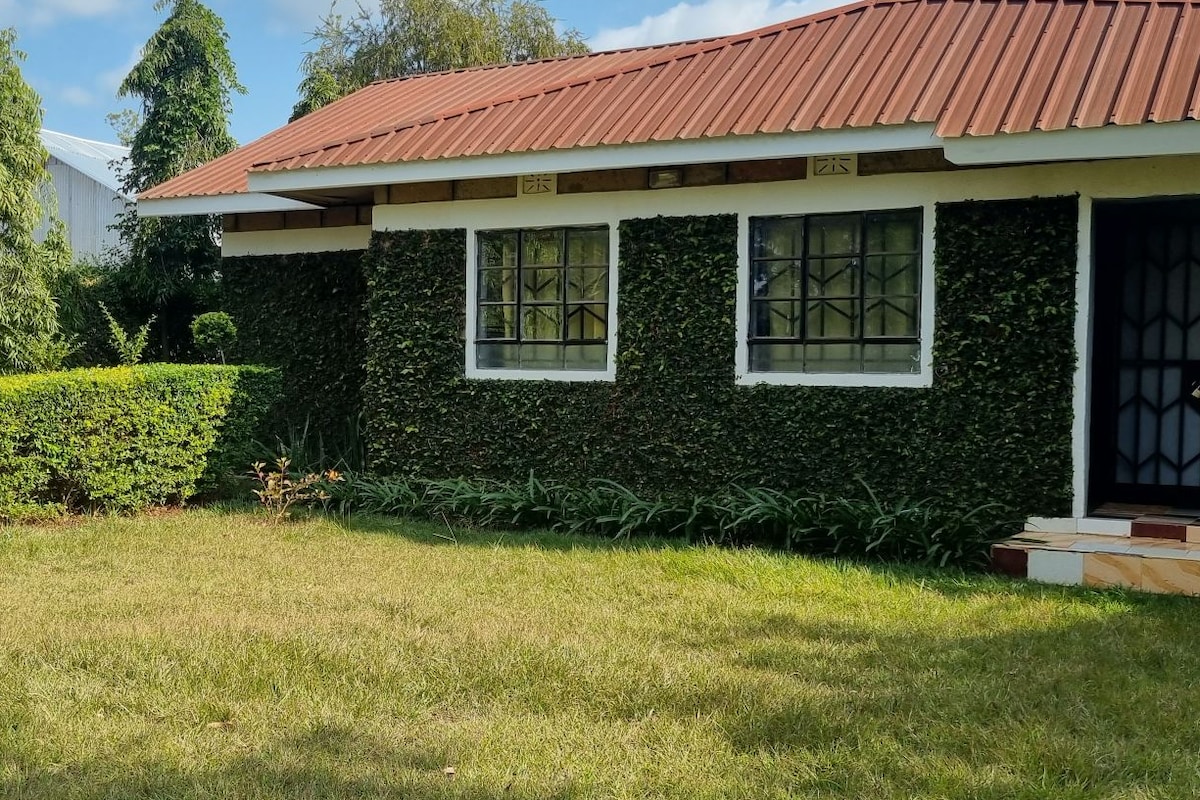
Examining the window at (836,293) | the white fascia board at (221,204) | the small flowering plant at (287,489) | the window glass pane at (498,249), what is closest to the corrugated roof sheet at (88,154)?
the white fascia board at (221,204)

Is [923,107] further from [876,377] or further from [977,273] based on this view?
[876,377]

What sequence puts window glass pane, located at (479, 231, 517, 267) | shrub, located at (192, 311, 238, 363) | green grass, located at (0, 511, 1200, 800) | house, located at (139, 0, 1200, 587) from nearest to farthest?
green grass, located at (0, 511, 1200, 800)
house, located at (139, 0, 1200, 587)
window glass pane, located at (479, 231, 517, 267)
shrub, located at (192, 311, 238, 363)

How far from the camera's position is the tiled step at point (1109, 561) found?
6949 millimetres

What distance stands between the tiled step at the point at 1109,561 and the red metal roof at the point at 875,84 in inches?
111

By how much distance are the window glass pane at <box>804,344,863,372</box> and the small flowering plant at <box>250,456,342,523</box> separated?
14.0ft

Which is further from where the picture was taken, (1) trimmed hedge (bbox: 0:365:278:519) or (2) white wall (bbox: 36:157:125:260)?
(2) white wall (bbox: 36:157:125:260)

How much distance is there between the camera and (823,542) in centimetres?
840

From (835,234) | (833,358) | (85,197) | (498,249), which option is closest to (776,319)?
(833,358)

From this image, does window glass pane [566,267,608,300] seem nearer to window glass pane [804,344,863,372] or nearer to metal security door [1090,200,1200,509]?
window glass pane [804,344,863,372]

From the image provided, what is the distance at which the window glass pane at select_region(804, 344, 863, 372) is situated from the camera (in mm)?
8758

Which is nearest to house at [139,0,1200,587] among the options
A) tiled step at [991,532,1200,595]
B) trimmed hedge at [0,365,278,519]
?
tiled step at [991,532,1200,595]

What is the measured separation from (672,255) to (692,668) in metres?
4.85

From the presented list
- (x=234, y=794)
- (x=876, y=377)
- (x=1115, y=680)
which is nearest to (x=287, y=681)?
(x=234, y=794)

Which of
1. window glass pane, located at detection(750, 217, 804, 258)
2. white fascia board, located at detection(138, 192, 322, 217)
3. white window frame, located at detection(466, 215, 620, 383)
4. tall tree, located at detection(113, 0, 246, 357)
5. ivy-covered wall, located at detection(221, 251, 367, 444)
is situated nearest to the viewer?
window glass pane, located at detection(750, 217, 804, 258)
